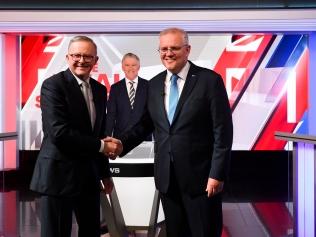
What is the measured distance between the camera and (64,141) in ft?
6.91

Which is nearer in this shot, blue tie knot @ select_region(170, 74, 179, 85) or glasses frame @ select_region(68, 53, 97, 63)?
glasses frame @ select_region(68, 53, 97, 63)

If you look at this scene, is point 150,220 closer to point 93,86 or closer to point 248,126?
point 93,86

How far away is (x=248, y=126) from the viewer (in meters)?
6.54

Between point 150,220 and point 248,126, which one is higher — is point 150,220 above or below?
below

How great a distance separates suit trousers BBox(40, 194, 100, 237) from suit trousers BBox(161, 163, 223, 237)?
387mm

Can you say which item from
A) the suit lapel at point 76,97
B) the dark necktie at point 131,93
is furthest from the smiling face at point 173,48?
the dark necktie at point 131,93

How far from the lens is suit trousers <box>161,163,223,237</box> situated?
7.19 ft

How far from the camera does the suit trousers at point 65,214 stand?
216 centimetres

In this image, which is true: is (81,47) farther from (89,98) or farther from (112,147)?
(112,147)

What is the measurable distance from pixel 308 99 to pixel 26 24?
4.07 meters

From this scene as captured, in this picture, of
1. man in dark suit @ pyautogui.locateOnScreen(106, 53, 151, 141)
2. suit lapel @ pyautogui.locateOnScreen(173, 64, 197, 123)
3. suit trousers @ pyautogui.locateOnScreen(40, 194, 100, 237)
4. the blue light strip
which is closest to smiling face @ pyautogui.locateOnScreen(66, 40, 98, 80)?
suit lapel @ pyautogui.locateOnScreen(173, 64, 197, 123)

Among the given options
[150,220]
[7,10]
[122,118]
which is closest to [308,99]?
[122,118]

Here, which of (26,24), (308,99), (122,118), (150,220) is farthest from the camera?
(308,99)

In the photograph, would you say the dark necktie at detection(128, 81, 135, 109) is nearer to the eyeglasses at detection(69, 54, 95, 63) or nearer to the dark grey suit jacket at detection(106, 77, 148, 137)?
the dark grey suit jacket at detection(106, 77, 148, 137)
